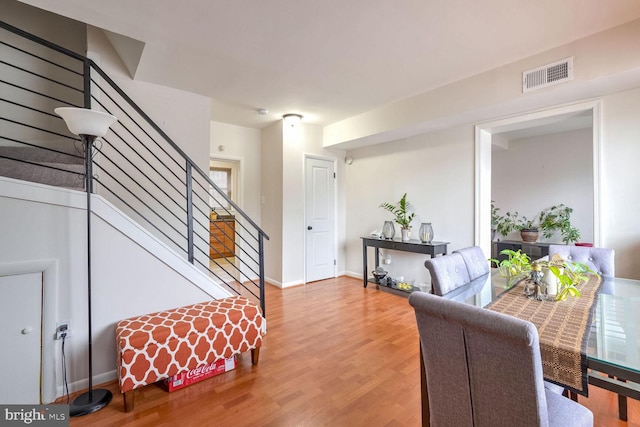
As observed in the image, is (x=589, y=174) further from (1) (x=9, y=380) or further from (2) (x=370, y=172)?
(1) (x=9, y=380)

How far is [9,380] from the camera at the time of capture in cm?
165

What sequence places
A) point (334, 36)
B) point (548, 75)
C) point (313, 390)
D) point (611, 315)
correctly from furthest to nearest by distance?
point (548, 75) → point (334, 36) → point (313, 390) → point (611, 315)

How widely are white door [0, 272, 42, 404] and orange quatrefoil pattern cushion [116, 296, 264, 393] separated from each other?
1.44 feet

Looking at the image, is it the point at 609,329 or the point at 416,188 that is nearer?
the point at 609,329

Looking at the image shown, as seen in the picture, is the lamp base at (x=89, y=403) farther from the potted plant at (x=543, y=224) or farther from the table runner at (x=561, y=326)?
the potted plant at (x=543, y=224)

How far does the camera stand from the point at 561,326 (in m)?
1.13

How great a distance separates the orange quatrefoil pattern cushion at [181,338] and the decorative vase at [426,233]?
2.41m

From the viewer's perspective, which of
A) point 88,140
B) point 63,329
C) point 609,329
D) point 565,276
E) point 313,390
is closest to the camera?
point 609,329

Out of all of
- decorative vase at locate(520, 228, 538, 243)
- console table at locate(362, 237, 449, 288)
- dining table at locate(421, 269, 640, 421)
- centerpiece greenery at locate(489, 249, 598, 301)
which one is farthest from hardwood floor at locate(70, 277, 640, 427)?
decorative vase at locate(520, 228, 538, 243)

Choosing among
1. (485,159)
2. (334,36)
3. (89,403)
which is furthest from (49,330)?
(485,159)

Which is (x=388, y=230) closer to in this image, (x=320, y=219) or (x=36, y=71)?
(x=320, y=219)

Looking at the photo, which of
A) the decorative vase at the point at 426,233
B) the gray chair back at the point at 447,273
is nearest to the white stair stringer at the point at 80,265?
the gray chair back at the point at 447,273

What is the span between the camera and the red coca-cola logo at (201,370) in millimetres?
2004

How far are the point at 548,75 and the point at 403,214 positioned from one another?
2.21m
